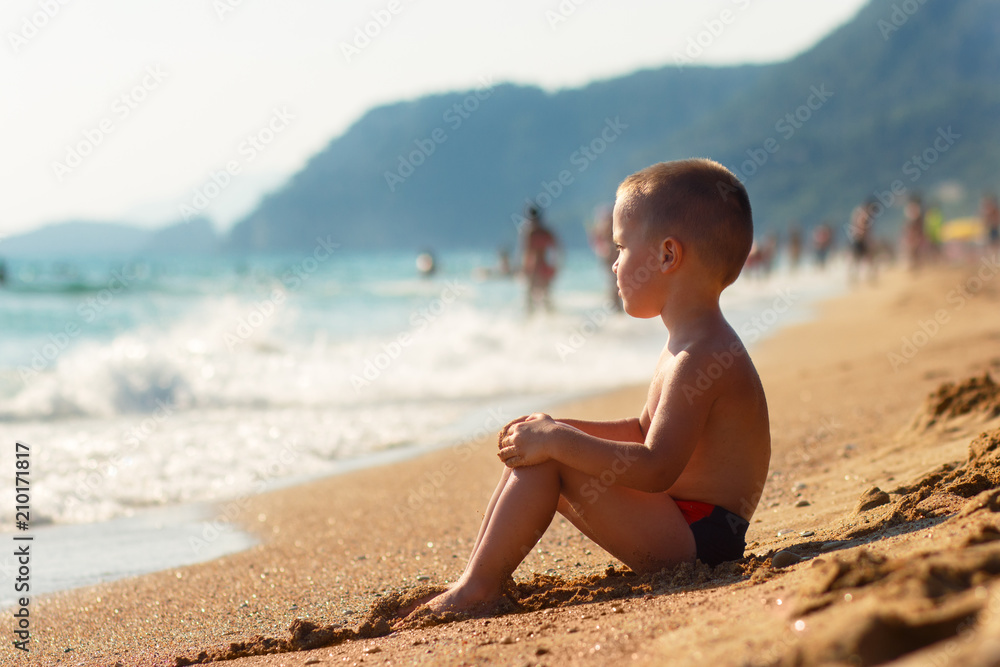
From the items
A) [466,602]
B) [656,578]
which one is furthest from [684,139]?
[466,602]

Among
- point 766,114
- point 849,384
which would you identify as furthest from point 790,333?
point 766,114

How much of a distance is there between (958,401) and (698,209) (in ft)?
7.62

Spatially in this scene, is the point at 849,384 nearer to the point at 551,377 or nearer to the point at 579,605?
the point at 551,377

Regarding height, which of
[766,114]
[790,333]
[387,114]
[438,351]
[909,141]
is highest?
[387,114]

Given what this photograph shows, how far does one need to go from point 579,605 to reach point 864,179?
125m

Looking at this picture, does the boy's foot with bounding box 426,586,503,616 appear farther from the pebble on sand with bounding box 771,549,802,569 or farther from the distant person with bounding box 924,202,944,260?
the distant person with bounding box 924,202,944,260

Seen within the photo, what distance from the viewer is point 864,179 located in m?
115

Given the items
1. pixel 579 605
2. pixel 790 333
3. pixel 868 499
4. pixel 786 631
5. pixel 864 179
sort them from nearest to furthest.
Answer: pixel 786 631 < pixel 579 605 < pixel 868 499 < pixel 790 333 < pixel 864 179

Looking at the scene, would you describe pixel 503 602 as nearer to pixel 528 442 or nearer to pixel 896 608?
pixel 528 442

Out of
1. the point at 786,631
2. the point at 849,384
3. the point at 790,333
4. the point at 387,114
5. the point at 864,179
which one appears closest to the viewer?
the point at 786,631

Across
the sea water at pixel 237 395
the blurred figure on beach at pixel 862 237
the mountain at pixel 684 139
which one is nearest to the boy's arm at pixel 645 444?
the sea water at pixel 237 395

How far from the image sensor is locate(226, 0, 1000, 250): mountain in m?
117

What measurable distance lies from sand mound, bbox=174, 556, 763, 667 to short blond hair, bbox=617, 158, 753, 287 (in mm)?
776

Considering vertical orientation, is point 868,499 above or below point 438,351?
below
